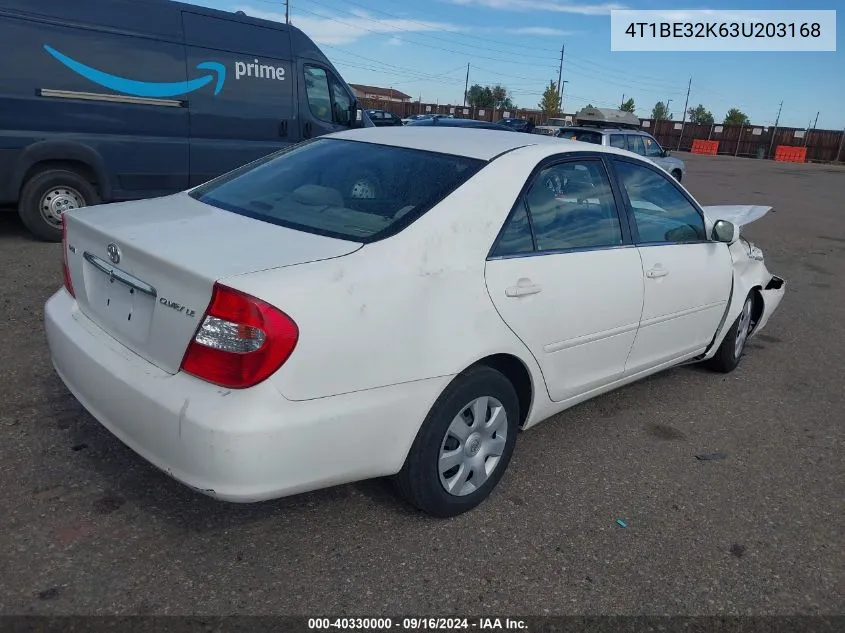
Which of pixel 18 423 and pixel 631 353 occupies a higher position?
pixel 631 353

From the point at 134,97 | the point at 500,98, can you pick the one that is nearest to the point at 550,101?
the point at 500,98

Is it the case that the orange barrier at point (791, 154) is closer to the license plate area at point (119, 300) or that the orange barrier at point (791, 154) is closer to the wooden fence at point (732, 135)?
the wooden fence at point (732, 135)

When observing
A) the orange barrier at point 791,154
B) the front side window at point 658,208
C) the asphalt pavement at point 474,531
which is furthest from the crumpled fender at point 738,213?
the orange barrier at point 791,154

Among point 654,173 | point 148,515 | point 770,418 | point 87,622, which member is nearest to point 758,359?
point 770,418

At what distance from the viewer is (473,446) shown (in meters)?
2.86

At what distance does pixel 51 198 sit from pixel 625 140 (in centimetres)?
1232

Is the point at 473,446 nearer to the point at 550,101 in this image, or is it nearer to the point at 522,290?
the point at 522,290

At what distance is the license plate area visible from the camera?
7.95ft

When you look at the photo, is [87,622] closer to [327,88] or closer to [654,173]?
[654,173]

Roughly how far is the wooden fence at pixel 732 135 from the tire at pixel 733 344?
45377mm

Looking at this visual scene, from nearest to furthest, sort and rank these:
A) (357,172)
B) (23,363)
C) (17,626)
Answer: (17,626), (357,172), (23,363)

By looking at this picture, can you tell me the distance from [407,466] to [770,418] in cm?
270

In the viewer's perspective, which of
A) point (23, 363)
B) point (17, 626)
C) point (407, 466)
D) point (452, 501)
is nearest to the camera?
point (17, 626)

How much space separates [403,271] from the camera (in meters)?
Answer: 2.45
